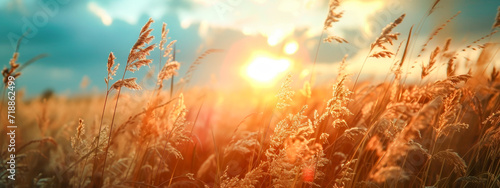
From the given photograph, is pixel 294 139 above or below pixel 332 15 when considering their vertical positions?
below

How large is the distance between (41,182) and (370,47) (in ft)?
8.05

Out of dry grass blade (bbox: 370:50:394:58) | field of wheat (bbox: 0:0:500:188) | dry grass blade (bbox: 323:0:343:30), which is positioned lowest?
field of wheat (bbox: 0:0:500:188)

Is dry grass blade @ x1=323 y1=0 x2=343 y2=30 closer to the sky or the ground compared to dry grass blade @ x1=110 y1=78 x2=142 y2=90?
closer to the sky

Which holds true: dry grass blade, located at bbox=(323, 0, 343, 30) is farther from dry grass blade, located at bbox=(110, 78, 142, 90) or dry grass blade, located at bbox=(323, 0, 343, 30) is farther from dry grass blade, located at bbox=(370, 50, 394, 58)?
dry grass blade, located at bbox=(110, 78, 142, 90)

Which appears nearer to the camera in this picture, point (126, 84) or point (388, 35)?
point (126, 84)

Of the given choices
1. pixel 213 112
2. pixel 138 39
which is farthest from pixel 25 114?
pixel 138 39

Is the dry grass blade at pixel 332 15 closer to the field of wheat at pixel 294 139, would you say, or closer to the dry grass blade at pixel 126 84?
the field of wheat at pixel 294 139

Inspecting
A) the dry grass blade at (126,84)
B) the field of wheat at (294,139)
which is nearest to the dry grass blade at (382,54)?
the field of wheat at (294,139)

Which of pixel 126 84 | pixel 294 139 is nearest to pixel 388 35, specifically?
pixel 294 139

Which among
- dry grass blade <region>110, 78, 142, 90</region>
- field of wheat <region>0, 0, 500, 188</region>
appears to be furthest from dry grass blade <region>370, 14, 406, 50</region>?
dry grass blade <region>110, 78, 142, 90</region>

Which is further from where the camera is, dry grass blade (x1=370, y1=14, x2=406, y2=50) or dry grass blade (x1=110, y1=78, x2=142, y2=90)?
dry grass blade (x1=370, y1=14, x2=406, y2=50)

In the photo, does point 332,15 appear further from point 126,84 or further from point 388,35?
point 126,84

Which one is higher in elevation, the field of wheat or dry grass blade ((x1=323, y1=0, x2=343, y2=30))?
dry grass blade ((x1=323, y1=0, x2=343, y2=30))

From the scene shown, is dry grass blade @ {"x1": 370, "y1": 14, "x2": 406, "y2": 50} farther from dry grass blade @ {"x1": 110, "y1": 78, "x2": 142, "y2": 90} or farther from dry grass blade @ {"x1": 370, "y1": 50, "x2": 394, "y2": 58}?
dry grass blade @ {"x1": 110, "y1": 78, "x2": 142, "y2": 90}
